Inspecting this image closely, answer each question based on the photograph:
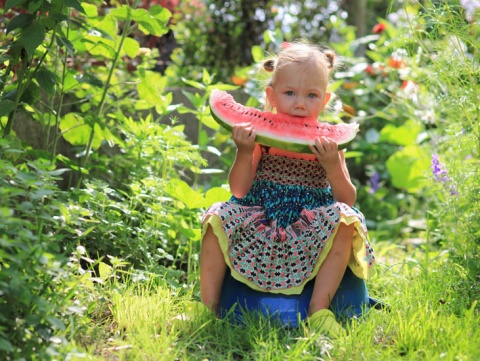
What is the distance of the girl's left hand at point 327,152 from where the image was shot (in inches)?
132

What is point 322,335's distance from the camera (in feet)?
9.86

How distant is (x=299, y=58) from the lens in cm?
351

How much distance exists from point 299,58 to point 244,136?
479 millimetres

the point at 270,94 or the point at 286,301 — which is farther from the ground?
the point at 270,94

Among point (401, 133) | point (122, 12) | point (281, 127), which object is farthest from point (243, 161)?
point (401, 133)

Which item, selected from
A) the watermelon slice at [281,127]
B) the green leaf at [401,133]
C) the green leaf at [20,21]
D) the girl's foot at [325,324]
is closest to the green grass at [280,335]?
the girl's foot at [325,324]

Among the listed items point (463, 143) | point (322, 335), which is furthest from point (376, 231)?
point (322, 335)

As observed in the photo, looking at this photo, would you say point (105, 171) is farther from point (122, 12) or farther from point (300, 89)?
point (300, 89)

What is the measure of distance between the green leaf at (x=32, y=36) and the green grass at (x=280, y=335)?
1.13m

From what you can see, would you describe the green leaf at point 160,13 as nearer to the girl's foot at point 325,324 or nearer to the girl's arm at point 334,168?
the girl's arm at point 334,168

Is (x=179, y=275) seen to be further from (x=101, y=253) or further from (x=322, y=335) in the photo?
(x=322, y=335)

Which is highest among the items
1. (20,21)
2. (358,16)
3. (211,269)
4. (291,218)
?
(358,16)

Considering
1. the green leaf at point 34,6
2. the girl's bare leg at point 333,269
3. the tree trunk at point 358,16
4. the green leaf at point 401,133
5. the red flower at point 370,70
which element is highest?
the tree trunk at point 358,16

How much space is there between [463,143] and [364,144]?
3.02 metres
